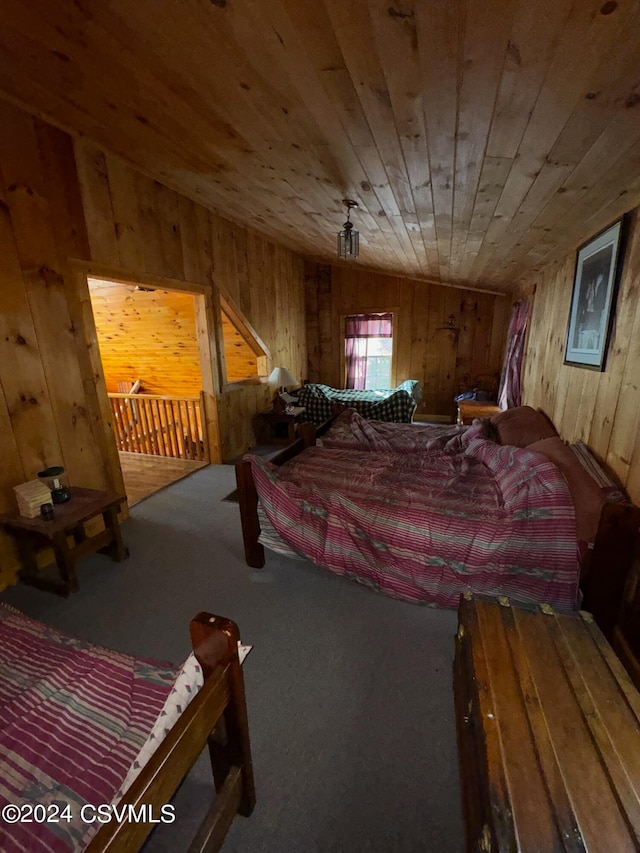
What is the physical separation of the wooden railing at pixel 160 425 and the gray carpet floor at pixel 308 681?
165cm

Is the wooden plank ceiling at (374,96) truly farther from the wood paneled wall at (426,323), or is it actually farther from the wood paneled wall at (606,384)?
the wood paneled wall at (426,323)

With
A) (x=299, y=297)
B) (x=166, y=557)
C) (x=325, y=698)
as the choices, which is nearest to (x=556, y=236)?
(x=325, y=698)

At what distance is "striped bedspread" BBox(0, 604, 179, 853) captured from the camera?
2.54 ft

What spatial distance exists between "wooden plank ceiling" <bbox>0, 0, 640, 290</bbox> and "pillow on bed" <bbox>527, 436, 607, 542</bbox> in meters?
1.26

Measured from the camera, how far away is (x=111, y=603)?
1.91 metres

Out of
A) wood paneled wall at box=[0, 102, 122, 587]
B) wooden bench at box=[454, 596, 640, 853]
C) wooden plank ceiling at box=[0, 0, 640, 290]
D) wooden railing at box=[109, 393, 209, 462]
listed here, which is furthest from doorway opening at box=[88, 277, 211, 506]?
wooden bench at box=[454, 596, 640, 853]

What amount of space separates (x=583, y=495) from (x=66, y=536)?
263cm

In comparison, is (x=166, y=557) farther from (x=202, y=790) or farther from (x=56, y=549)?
(x=202, y=790)

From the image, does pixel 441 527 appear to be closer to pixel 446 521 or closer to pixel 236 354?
pixel 446 521

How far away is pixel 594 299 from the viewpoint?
6.48 ft

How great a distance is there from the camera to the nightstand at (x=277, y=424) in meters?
4.50

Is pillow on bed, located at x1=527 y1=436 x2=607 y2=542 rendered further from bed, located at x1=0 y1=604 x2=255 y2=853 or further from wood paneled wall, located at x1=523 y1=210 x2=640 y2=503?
bed, located at x1=0 y1=604 x2=255 y2=853

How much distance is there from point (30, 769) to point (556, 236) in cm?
334

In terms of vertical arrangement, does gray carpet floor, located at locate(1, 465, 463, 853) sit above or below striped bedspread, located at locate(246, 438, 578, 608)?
below
